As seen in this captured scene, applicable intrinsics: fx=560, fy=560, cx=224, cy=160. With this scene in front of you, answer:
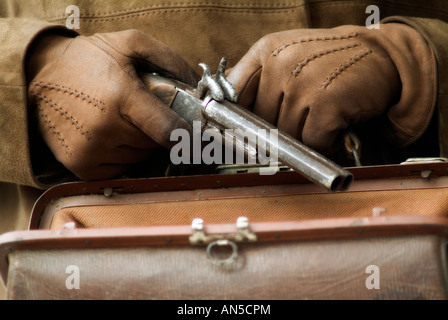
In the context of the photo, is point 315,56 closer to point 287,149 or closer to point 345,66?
point 345,66

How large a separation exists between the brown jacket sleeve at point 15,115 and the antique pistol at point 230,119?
0.31 metres

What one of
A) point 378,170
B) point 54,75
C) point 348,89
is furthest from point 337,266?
point 54,75

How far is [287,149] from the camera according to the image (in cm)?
112

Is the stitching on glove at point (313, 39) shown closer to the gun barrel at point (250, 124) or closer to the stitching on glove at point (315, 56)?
the stitching on glove at point (315, 56)

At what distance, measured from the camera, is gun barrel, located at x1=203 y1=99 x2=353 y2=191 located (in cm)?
106

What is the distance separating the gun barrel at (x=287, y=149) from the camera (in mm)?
1062

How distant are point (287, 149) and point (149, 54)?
45 cm

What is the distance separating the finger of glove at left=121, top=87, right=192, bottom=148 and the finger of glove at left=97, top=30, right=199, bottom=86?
4.2 inches

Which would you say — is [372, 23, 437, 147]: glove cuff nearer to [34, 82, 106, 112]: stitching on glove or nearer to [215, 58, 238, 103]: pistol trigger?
[215, 58, 238, 103]: pistol trigger

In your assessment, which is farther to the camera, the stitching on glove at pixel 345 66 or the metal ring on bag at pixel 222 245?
the stitching on glove at pixel 345 66

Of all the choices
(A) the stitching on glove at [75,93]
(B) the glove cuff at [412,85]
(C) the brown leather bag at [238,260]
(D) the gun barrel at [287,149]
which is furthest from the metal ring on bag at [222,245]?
(B) the glove cuff at [412,85]

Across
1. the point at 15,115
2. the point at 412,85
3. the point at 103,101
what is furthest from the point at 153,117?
the point at 412,85

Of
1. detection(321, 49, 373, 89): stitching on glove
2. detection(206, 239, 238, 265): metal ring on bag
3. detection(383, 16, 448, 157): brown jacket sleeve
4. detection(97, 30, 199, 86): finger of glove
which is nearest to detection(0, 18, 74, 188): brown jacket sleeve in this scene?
detection(97, 30, 199, 86): finger of glove
